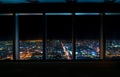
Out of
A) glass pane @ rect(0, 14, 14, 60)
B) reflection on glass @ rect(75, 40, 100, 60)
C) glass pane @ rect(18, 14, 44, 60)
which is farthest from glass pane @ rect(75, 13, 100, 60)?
glass pane @ rect(0, 14, 14, 60)

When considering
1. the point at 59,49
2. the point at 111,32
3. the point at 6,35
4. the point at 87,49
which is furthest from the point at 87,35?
the point at 6,35

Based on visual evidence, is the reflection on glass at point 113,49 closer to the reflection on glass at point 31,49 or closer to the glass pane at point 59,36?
the glass pane at point 59,36

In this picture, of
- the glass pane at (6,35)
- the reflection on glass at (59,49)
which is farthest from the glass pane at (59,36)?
the glass pane at (6,35)

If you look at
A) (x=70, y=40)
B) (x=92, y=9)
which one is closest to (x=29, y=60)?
(x=70, y=40)

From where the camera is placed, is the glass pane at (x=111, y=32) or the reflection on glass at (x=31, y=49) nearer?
the glass pane at (x=111, y=32)

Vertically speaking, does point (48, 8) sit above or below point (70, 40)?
above

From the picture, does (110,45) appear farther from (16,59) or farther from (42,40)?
(16,59)
